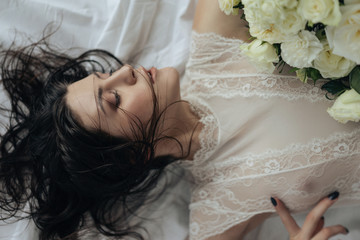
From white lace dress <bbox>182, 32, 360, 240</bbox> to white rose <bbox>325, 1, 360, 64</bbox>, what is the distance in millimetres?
518

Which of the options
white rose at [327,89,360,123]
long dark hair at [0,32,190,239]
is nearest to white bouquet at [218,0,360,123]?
white rose at [327,89,360,123]

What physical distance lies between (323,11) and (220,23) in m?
0.76

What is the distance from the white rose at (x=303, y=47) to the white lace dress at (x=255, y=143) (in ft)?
1.36

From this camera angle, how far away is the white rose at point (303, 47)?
97cm

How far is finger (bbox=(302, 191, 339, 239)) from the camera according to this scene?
148 centimetres

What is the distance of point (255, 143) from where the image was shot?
147cm

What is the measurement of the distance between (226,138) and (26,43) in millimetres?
1233

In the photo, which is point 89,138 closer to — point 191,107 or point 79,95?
point 79,95

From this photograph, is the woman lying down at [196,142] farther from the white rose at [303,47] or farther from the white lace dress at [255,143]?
the white rose at [303,47]

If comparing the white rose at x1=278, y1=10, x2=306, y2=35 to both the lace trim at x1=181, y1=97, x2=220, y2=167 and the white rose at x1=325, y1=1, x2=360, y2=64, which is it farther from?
the lace trim at x1=181, y1=97, x2=220, y2=167

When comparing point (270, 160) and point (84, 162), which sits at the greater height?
point (84, 162)

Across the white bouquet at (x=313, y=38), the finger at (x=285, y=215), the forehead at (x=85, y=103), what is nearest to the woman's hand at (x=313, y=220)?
the finger at (x=285, y=215)

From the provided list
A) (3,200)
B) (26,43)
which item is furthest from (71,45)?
(3,200)

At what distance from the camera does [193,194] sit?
173 cm
